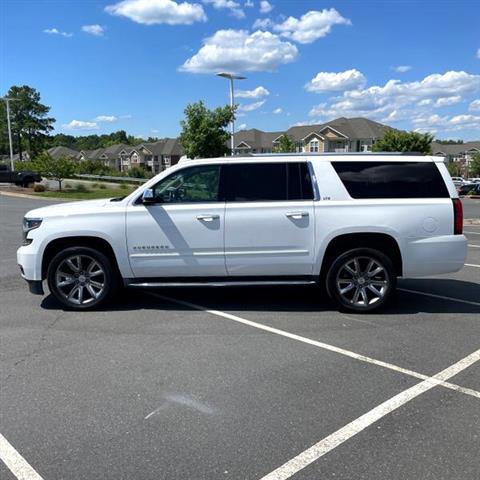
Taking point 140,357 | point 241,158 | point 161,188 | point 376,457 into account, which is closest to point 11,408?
point 140,357

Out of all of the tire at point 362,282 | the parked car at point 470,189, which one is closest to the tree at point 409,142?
the parked car at point 470,189

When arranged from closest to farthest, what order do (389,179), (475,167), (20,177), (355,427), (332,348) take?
(355,427)
(332,348)
(389,179)
(20,177)
(475,167)

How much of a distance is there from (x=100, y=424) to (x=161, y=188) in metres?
3.19

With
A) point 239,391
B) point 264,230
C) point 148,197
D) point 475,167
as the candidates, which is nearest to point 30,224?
point 148,197

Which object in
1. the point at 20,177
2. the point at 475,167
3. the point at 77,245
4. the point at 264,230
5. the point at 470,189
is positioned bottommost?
the point at 470,189

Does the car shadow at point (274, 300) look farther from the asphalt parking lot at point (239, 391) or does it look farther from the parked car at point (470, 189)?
the parked car at point (470, 189)

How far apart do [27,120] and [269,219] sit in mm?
106701

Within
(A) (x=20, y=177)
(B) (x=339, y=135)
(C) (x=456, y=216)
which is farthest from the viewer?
(B) (x=339, y=135)

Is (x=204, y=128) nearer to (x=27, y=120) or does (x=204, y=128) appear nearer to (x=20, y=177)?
(x=20, y=177)

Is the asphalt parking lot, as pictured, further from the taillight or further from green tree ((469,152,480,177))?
green tree ((469,152,480,177))

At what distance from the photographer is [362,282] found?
20.2 feet

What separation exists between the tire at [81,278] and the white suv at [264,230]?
12 mm

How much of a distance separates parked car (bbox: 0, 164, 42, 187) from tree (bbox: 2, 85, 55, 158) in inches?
2413

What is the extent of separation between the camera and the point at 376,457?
3.12m
